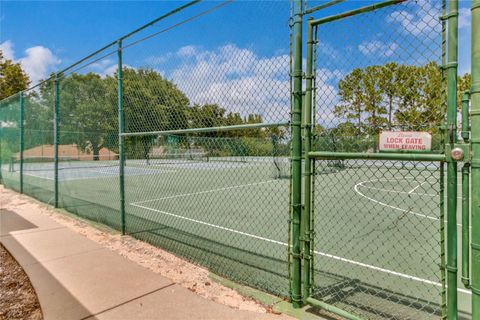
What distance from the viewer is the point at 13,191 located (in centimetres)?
994

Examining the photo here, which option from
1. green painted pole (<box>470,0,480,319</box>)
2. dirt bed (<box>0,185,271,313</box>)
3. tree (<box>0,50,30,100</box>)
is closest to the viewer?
green painted pole (<box>470,0,480,319</box>)

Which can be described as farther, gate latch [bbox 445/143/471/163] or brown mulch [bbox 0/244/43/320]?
brown mulch [bbox 0/244/43/320]

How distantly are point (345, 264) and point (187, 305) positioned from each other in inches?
88.4

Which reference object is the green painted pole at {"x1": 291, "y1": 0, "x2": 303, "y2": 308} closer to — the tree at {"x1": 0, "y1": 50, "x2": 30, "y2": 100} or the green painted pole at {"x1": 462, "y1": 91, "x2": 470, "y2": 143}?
the green painted pole at {"x1": 462, "y1": 91, "x2": 470, "y2": 143}

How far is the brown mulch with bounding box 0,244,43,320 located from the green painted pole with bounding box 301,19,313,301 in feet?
8.05

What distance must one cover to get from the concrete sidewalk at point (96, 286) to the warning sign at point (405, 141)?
1757mm

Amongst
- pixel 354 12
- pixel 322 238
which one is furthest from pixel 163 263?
pixel 354 12

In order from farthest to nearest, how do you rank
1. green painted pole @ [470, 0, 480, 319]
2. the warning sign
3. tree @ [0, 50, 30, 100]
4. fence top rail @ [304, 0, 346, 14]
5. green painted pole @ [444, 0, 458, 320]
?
tree @ [0, 50, 30, 100] → fence top rail @ [304, 0, 346, 14] → the warning sign → green painted pole @ [444, 0, 458, 320] → green painted pole @ [470, 0, 480, 319]

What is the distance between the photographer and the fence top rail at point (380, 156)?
210 cm

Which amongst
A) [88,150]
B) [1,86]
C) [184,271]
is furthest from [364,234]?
[1,86]

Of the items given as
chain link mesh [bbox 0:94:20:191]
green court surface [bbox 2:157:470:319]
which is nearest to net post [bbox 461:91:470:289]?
green court surface [bbox 2:157:470:319]

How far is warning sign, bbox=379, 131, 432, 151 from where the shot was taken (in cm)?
215

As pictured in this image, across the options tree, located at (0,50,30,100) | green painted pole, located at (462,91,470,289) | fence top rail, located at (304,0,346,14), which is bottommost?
green painted pole, located at (462,91,470,289)

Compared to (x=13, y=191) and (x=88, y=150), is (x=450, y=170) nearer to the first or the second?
(x=88, y=150)
